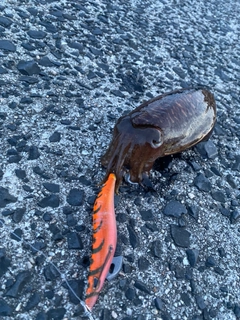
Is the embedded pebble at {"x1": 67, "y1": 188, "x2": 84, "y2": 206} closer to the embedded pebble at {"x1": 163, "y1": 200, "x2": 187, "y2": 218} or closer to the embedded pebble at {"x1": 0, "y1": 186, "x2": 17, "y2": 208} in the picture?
the embedded pebble at {"x1": 0, "y1": 186, "x2": 17, "y2": 208}

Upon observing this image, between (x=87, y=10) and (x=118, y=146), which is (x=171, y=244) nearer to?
(x=118, y=146)

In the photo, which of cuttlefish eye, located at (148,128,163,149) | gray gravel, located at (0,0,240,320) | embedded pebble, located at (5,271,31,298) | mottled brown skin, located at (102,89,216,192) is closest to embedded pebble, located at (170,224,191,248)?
gray gravel, located at (0,0,240,320)

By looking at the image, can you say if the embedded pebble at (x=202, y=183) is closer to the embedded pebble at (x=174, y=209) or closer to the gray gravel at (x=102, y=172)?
the gray gravel at (x=102, y=172)

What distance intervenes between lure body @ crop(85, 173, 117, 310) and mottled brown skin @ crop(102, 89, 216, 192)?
0.14 m

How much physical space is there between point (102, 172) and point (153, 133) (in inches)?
17.0

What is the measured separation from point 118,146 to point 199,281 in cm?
90

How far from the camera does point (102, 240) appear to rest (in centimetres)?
205

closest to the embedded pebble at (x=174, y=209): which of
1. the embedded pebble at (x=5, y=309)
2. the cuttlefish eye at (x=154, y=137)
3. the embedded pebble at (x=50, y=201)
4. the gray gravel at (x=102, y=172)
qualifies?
the gray gravel at (x=102, y=172)

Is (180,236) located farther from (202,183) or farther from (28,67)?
(28,67)

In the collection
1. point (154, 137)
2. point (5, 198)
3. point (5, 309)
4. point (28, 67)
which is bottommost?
point (5, 309)

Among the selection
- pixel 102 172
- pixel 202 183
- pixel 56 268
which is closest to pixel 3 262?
pixel 56 268

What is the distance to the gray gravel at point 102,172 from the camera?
204 centimetres

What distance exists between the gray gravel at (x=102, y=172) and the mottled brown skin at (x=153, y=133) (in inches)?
6.7

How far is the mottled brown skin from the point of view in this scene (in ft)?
7.65
